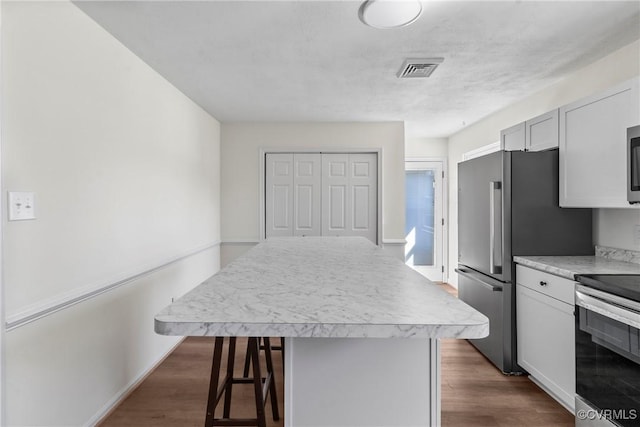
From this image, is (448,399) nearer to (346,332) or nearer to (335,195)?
(346,332)

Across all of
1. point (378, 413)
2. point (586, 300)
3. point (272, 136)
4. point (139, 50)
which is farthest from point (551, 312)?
point (272, 136)

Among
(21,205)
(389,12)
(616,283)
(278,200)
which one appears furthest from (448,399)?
(278,200)

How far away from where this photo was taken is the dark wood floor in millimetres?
2244

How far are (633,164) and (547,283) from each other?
87 cm

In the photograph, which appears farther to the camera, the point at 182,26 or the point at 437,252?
the point at 437,252

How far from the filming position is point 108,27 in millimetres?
2225

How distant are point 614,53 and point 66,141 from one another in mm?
3568

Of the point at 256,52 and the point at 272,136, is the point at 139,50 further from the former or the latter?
the point at 272,136

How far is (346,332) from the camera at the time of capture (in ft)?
2.99

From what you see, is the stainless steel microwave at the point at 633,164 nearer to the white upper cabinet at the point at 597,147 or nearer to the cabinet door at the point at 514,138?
the white upper cabinet at the point at 597,147

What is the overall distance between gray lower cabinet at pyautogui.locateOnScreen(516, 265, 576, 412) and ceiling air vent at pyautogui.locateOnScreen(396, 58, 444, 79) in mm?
1653

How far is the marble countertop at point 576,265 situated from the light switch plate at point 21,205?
2.87 m

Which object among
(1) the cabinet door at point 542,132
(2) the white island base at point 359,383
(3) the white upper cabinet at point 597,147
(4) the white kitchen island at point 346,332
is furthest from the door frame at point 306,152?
(2) the white island base at point 359,383

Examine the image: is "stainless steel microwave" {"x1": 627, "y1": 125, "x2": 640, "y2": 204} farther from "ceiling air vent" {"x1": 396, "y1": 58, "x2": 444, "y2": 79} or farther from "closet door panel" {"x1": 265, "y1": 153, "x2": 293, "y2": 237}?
"closet door panel" {"x1": 265, "y1": 153, "x2": 293, "y2": 237}
